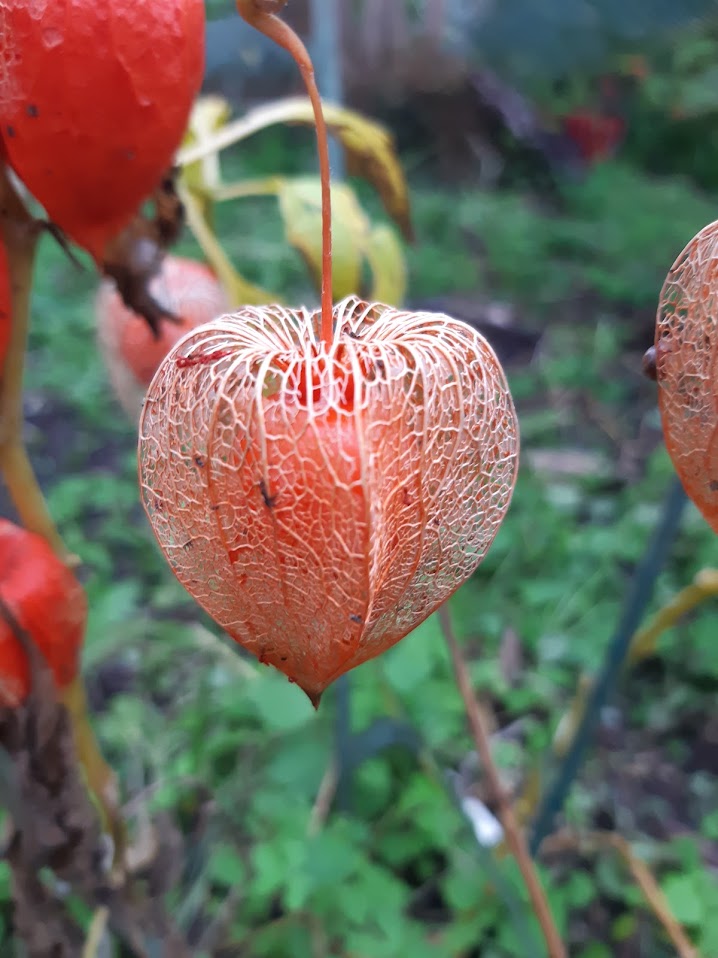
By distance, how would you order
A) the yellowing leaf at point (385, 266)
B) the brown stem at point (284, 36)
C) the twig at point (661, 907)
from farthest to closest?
the twig at point (661, 907) → the yellowing leaf at point (385, 266) → the brown stem at point (284, 36)

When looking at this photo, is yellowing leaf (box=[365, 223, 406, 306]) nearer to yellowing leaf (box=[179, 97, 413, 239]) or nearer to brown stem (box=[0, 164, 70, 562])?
yellowing leaf (box=[179, 97, 413, 239])

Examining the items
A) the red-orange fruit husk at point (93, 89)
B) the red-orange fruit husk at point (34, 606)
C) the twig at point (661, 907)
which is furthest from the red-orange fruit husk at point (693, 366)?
the twig at point (661, 907)

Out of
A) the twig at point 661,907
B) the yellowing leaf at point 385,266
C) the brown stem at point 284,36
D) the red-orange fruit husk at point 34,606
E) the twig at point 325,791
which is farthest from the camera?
the twig at point 325,791

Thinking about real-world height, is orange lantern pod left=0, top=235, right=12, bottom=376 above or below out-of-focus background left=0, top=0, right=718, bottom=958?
above

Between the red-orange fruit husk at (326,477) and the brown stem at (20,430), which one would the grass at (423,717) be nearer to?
the brown stem at (20,430)

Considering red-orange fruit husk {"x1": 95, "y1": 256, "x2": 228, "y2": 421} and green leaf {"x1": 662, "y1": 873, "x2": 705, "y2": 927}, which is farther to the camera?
green leaf {"x1": 662, "y1": 873, "x2": 705, "y2": 927}

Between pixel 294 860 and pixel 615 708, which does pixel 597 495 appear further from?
pixel 294 860

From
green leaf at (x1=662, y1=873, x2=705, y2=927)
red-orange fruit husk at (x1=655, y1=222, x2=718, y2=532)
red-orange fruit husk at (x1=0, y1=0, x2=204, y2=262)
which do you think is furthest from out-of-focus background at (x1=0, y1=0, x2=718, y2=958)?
red-orange fruit husk at (x1=655, y1=222, x2=718, y2=532)

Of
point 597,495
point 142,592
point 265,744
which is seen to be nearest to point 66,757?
point 265,744

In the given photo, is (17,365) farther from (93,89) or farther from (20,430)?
(93,89)
